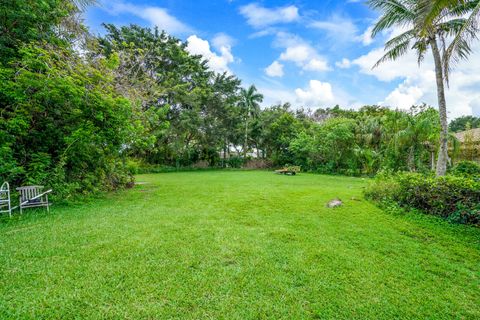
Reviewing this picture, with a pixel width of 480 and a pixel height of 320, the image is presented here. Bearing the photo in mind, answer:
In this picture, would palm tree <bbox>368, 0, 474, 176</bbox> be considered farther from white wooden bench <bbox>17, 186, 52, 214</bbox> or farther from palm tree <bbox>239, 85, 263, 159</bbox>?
palm tree <bbox>239, 85, 263, 159</bbox>

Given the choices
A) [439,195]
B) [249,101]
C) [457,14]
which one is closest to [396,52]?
[457,14]

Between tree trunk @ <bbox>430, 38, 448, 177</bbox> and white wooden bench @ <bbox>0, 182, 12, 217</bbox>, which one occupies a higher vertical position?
Result: tree trunk @ <bbox>430, 38, 448, 177</bbox>

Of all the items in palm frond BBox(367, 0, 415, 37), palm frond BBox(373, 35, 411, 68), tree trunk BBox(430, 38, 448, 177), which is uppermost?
palm frond BBox(367, 0, 415, 37)

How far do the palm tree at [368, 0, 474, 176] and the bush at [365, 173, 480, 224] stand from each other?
2.45 m

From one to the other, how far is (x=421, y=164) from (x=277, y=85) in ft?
32.6

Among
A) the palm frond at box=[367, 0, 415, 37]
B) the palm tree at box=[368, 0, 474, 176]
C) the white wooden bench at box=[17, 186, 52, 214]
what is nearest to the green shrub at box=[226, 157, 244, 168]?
the palm tree at box=[368, 0, 474, 176]

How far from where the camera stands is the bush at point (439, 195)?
4445 millimetres

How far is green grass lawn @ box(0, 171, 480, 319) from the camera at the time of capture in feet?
6.80

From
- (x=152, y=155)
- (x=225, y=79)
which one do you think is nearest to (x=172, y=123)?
(x=152, y=155)

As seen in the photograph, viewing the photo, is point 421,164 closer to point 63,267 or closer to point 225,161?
point 63,267

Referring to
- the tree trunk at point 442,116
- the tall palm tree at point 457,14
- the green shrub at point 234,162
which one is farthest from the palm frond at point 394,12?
the green shrub at point 234,162

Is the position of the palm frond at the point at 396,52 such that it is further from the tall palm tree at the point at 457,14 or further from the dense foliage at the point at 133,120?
the dense foliage at the point at 133,120

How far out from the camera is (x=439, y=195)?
4918 mm

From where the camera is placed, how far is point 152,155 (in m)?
21.2
